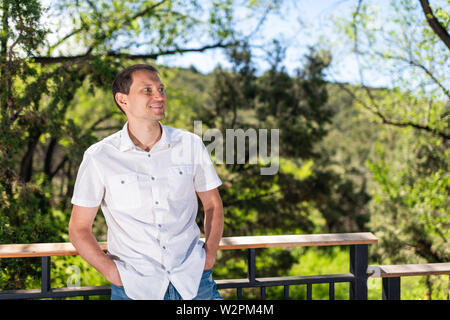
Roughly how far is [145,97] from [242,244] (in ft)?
2.43

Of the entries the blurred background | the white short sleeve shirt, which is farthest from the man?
the blurred background

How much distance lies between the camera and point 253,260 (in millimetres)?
1799

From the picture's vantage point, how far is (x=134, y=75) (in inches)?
58.0

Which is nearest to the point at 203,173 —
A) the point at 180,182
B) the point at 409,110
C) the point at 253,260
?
the point at 180,182

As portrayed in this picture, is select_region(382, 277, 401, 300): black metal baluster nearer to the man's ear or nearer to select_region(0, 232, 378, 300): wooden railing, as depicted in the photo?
select_region(0, 232, 378, 300): wooden railing

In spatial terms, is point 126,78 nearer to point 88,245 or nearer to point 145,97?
point 145,97

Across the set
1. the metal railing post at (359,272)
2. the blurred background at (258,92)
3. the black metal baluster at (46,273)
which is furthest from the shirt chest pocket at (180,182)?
the blurred background at (258,92)

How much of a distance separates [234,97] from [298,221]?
255 cm

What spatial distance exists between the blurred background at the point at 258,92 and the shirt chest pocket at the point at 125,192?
1.78m

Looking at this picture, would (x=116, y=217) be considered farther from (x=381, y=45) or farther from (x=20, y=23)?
(x=381, y=45)

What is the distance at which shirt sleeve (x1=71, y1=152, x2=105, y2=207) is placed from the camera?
137cm

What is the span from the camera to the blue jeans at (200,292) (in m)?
1.39

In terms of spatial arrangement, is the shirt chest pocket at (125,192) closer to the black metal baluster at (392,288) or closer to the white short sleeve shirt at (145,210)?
the white short sleeve shirt at (145,210)

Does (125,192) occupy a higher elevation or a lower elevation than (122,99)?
lower
